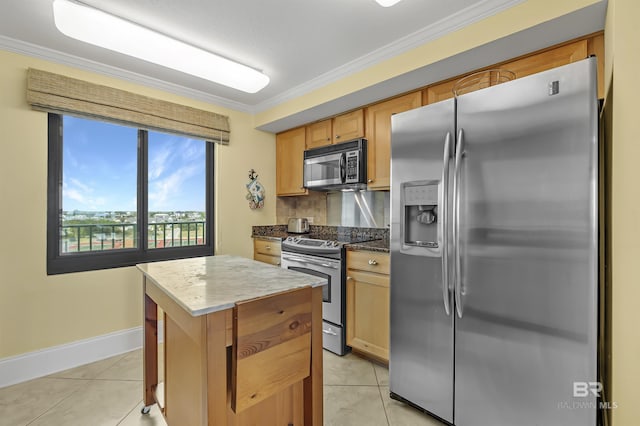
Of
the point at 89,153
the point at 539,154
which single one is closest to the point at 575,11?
the point at 539,154

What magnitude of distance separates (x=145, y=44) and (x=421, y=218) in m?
1.97

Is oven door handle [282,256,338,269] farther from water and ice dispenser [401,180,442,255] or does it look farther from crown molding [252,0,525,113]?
crown molding [252,0,525,113]

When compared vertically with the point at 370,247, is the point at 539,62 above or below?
above

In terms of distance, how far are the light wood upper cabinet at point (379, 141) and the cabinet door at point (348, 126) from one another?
0.07 metres

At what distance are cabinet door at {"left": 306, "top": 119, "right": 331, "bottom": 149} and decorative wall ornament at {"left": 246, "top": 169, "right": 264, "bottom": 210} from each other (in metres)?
0.72

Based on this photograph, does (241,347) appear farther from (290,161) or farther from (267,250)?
(290,161)

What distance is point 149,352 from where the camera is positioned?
1715 millimetres

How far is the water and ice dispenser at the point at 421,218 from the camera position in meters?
1.66

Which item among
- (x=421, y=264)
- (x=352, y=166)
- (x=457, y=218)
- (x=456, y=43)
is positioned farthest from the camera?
(x=352, y=166)

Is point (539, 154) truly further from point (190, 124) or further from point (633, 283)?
point (190, 124)

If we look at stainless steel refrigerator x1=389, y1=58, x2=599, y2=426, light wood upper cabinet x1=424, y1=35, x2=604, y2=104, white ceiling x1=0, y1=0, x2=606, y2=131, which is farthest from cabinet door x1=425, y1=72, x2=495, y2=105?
stainless steel refrigerator x1=389, y1=58, x2=599, y2=426

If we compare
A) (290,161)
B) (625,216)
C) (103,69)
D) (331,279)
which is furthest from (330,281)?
(103,69)

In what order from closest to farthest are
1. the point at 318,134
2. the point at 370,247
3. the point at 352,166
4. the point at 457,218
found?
the point at 457,218 < the point at 370,247 < the point at 352,166 < the point at 318,134

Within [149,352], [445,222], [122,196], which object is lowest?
[149,352]
